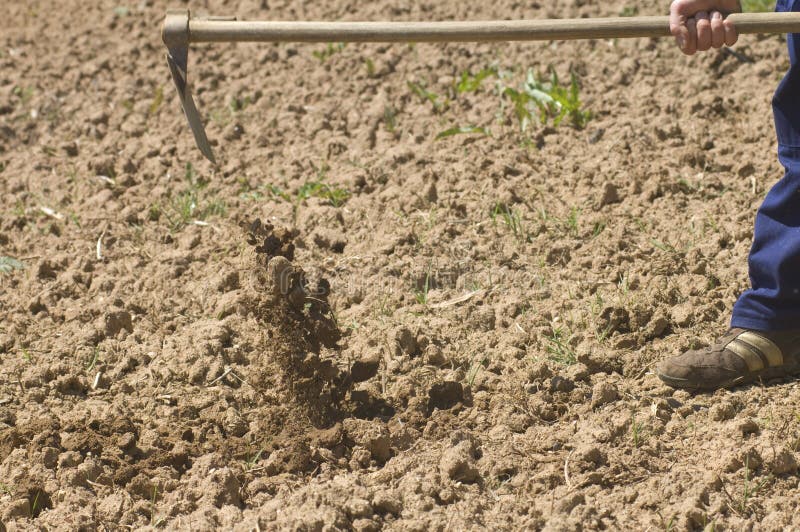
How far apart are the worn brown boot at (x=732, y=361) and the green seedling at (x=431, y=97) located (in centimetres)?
188

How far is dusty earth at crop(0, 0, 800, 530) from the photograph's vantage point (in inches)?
103

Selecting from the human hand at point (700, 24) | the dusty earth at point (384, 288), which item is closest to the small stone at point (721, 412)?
the dusty earth at point (384, 288)

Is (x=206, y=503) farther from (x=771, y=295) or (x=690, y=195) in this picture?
(x=690, y=195)

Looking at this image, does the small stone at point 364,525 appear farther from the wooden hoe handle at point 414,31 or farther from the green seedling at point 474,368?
the wooden hoe handle at point 414,31

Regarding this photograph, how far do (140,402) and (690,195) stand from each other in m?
2.21

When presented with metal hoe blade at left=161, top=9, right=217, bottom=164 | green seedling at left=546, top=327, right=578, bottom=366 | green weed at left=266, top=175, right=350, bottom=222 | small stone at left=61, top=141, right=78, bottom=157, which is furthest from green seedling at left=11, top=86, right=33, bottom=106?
green seedling at left=546, top=327, right=578, bottom=366

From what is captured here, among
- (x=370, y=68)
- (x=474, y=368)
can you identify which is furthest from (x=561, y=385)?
(x=370, y=68)

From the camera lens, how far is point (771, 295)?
2.85 meters

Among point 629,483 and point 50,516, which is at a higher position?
point 50,516

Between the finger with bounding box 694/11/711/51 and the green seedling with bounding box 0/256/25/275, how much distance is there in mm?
2576

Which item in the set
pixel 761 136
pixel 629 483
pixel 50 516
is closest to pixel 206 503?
pixel 50 516

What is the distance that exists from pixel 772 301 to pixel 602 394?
23.2 inches

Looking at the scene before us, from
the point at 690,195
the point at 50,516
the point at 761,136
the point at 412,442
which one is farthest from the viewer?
the point at 761,136

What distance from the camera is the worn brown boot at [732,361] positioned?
2.89 meters
